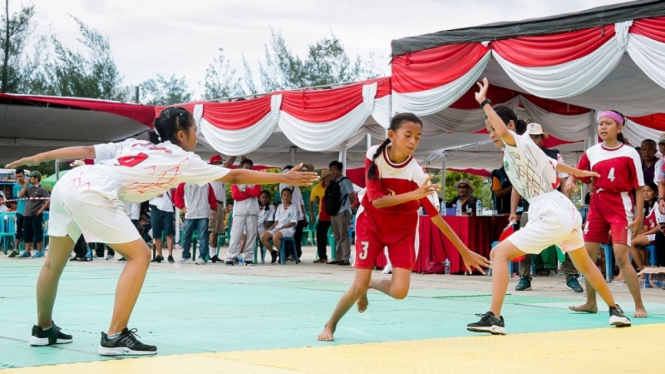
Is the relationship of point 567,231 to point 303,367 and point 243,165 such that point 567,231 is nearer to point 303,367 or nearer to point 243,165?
point 303,367

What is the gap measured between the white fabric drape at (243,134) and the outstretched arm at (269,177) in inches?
471

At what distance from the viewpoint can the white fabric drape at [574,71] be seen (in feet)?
38.4

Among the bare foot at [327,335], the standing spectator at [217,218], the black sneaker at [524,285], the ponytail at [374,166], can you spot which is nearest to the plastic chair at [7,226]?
the standing spectator at [217,218]

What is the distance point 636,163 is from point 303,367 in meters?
4.87

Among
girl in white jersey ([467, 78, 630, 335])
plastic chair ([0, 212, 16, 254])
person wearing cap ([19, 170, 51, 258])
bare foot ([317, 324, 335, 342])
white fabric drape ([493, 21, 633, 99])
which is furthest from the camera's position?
plastic chair ([0, 212, 16, 254])

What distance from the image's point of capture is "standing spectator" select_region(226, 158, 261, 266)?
18.4 m

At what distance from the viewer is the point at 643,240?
1300 cm

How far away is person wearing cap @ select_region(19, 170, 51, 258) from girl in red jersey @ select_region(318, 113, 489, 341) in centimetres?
1550

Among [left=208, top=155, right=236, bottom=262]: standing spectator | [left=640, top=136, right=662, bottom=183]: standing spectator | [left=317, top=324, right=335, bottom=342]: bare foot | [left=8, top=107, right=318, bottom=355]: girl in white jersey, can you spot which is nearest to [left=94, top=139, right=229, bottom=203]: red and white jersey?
[left=8, top=107, right=318, bottom=355]: girl in white jersey

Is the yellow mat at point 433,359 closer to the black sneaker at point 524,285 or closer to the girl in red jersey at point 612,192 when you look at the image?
the girl in red jersey at point 612,192

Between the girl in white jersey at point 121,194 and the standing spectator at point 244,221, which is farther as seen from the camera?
the standing spectator at point 244,221

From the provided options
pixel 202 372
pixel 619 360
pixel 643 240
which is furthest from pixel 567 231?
pixel 643 240

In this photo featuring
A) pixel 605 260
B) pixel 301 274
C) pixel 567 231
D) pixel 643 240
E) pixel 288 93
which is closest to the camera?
pixel 567 231

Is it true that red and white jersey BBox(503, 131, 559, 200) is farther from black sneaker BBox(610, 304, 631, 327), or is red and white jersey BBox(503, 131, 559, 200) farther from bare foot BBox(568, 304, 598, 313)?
bare foot BBox(568, 304, 598, 313)
